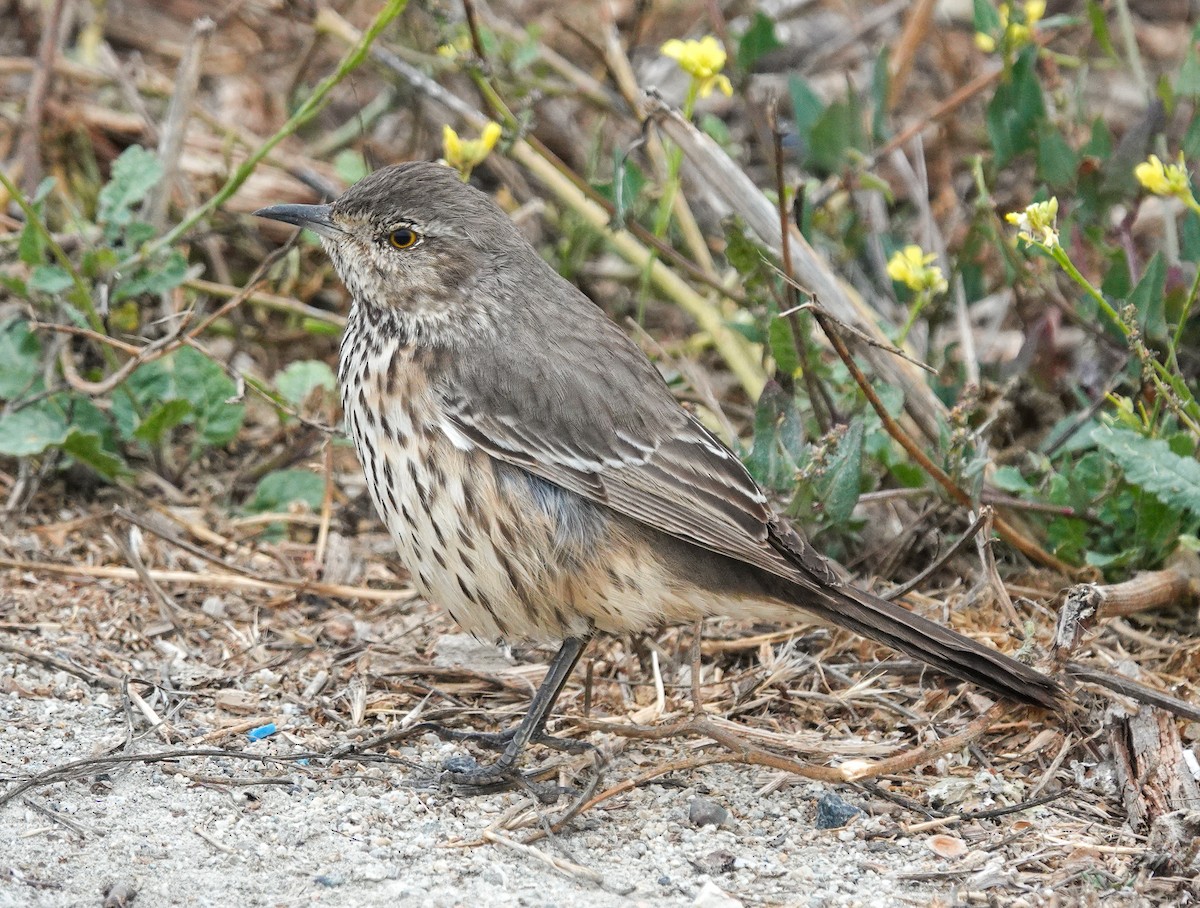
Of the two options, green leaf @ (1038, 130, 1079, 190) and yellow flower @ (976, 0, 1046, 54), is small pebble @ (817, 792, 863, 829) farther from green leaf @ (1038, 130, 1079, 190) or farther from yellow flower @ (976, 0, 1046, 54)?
yellow flower @ (976, 0, 1046, 54)

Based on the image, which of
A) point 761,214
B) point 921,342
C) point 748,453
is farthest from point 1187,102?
point 748,453

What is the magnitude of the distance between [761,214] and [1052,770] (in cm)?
240

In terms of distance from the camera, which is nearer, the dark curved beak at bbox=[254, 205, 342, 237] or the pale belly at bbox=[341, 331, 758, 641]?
the pale belly at bbox=[341, 331, 758, 641]

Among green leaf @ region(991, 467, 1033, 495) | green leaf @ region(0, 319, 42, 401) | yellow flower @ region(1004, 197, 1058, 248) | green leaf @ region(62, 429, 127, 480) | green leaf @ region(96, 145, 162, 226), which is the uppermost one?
yellow flower @ region(1004, 197, 1058, 248)

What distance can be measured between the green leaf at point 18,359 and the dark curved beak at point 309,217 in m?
1.46

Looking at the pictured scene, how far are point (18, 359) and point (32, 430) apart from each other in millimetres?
359

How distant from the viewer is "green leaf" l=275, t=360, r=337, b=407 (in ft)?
20.9

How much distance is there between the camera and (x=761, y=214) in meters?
5.76

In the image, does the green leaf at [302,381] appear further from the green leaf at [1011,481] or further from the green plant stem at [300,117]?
the green leaf at [1011,481]

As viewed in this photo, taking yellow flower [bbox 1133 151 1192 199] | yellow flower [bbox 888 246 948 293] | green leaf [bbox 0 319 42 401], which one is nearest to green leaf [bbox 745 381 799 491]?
yellow flower [bbox 888 246 948 293]

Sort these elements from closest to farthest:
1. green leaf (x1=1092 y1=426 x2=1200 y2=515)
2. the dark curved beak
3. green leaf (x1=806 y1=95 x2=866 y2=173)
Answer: green leaf (x1=1092 y1=426 x2=1200 y2=515) → the dark curved beak → green leaf (x1=806 y1=95 x2=866 y2=173)

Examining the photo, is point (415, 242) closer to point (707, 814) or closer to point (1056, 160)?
point (707, 814)

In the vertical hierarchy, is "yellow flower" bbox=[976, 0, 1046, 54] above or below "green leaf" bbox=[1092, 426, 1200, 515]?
above

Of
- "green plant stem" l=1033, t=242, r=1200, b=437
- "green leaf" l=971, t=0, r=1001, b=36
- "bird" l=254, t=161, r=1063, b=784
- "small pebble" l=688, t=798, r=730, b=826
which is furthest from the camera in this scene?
"green leaf" l=971, t=0, r=1001, b=36
